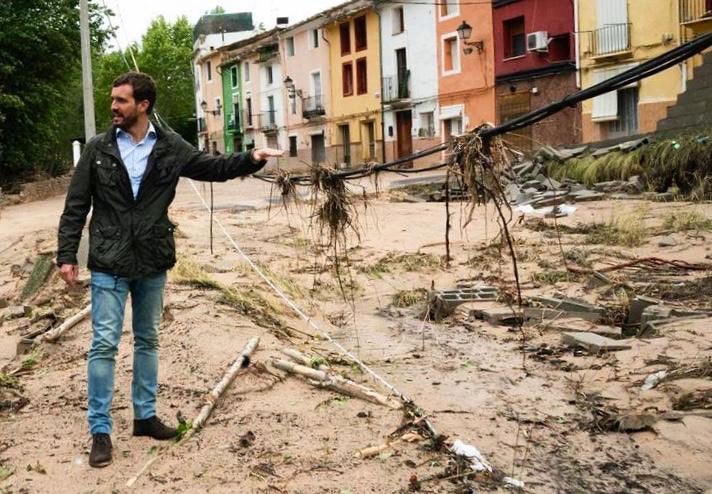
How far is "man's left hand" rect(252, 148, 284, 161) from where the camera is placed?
438 centimetres

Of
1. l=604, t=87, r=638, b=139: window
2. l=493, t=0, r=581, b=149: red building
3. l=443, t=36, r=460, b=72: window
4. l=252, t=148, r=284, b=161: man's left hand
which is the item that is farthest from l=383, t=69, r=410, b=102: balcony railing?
l=252, t=148, r=284, b=161: man's left hand

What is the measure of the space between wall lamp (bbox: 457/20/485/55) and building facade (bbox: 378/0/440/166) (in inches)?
99.4

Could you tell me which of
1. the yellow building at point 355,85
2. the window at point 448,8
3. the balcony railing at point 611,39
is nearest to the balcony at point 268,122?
the yellow building at point 355,85

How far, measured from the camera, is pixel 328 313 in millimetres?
8688

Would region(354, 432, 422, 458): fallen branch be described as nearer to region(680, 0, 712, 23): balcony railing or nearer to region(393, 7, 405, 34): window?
region(680, 0, 712, 23): balcony railing

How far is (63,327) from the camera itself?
22.4 ft

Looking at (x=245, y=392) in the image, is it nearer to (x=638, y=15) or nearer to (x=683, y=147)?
(x=683, y=147)

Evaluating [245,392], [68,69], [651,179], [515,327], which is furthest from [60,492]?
[68,69]

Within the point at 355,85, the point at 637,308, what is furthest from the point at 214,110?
the point at 637,308

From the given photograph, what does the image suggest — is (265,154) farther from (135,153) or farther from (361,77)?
(361,77)

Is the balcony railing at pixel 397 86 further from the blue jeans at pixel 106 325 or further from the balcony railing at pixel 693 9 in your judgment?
the blue jeans at pixel 106 325

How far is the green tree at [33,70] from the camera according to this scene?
25.0 meters

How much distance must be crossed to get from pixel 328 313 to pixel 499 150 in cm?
451

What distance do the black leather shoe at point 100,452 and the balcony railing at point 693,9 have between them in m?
23.8
